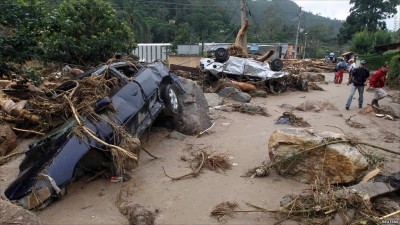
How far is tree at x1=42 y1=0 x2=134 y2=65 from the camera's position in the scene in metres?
15.5

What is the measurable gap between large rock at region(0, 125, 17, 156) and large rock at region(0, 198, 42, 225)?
3.45m

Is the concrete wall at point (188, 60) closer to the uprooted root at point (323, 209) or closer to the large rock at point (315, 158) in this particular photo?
the large rock at point (315, 158)

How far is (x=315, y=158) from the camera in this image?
536 centimetres

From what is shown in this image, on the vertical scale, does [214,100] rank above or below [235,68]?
below

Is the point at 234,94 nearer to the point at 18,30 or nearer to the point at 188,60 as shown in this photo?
the point at 18,30

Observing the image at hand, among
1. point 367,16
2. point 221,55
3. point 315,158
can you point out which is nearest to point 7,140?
point 315,158

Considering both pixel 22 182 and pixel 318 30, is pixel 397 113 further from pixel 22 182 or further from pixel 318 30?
pixel 318 30

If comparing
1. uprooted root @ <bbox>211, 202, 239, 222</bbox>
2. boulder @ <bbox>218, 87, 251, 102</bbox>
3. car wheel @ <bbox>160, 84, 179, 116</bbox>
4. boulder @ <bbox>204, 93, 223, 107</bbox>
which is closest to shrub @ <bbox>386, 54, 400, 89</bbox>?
boulder @ <bbox>218, 87, 251, 102</bbox>

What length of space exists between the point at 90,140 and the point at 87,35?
500 inches

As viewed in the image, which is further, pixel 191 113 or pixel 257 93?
pixel 257 93

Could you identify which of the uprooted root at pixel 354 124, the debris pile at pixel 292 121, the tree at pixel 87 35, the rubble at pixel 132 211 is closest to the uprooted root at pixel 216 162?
the rubble at pixel 132 211

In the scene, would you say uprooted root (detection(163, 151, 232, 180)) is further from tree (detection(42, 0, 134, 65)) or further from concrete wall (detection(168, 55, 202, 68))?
concrete wall (detection(168, 55, 202, 68))

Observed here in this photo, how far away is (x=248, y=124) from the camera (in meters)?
9.56

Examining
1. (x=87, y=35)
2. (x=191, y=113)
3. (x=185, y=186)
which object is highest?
(x=87, y=35)
